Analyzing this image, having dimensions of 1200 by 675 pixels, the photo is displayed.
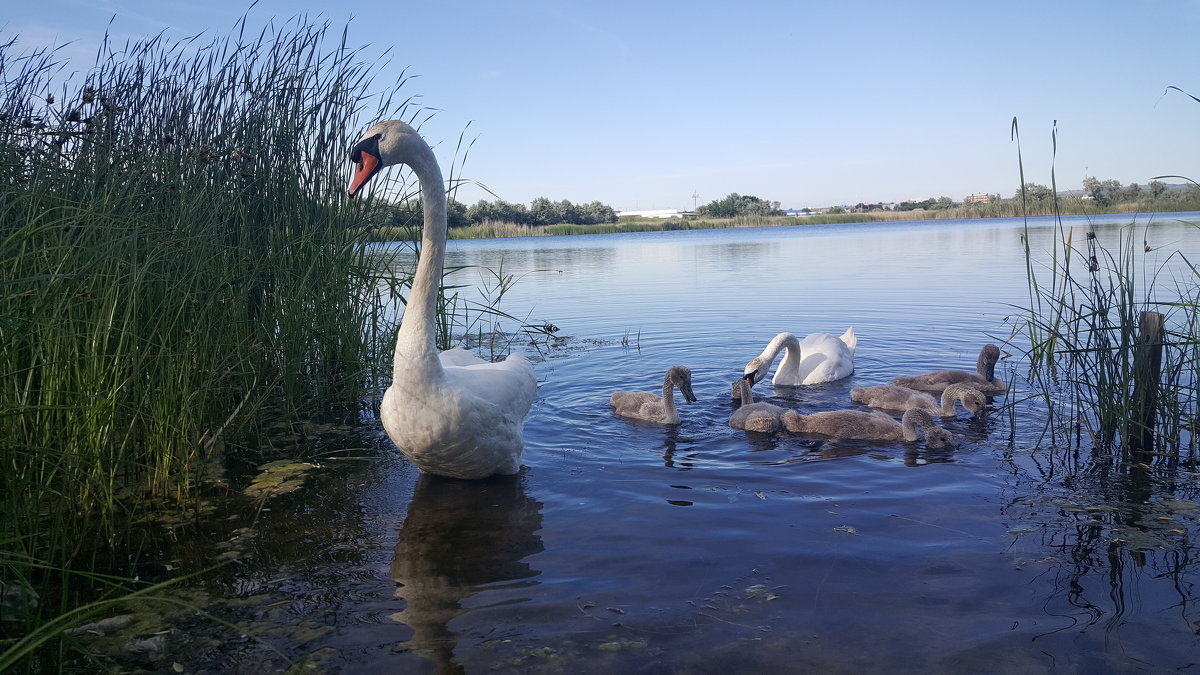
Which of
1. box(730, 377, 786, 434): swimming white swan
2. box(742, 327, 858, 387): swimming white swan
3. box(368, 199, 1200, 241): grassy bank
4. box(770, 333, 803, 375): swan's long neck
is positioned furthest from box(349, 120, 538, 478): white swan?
box(368, 199, 1200, 241): grassy bank

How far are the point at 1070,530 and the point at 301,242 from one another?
5.97 m

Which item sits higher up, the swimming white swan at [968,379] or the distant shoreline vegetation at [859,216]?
the distant shoreline vegetation at [859,216]

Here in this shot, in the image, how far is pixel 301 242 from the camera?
680 centimetres

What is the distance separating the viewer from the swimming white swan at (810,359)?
901cm

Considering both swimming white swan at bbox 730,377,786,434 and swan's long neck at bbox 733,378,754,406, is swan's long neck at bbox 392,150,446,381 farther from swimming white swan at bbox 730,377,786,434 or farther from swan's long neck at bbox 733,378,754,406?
swan's long neck at bbox 733,378,754,406

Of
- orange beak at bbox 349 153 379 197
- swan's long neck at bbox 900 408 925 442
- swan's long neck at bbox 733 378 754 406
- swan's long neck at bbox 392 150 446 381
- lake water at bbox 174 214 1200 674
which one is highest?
orange beak at bbox 349 153 379 197

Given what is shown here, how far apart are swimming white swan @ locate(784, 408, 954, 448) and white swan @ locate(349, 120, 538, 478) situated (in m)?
2.54

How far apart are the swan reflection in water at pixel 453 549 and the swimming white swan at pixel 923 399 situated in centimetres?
388

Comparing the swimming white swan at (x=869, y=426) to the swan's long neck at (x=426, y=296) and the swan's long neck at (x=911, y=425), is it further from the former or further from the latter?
the swan's long neck at (x=426, y=296)

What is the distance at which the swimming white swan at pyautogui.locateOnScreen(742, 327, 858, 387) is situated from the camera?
901cm

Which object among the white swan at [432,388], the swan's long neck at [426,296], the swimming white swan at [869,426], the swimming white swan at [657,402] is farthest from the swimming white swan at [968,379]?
the swan's long neck at [426,296]

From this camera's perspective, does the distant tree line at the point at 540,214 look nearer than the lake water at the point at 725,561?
No

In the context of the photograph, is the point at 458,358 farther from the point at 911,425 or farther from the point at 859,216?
the point at 859,216

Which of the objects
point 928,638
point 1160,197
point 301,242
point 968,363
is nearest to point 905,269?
point 968,363
